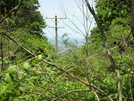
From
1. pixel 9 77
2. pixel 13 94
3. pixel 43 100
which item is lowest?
pixel 43 100

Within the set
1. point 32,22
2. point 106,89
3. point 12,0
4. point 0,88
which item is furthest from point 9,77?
point 32,22

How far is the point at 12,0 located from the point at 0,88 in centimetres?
1952

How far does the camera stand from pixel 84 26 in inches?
128

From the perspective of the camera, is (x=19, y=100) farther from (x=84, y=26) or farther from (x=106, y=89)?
(x=84, y=26)

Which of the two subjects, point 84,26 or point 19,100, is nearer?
point 19,100

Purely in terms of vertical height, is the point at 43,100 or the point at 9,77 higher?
the point at 9,77

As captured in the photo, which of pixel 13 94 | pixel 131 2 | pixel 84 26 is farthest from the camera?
pixel 84 26

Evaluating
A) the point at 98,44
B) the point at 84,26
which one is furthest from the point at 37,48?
the point at 84,26

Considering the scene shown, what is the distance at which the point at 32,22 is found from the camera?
25.2 metres

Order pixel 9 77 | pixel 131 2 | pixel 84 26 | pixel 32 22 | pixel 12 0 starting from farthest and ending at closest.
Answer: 1. pixel 32 22
2. pixel 12 0
3. pixel 84 26
4. pixel 131 2
5. pixel 9 77

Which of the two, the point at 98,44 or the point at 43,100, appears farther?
the point at 98,44

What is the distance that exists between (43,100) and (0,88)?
1234 millimetres

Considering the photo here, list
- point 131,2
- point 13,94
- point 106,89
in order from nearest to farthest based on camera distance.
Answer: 1. point 13,94
2. point 131,2
3. point 106,89

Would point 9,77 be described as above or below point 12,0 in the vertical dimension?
below
